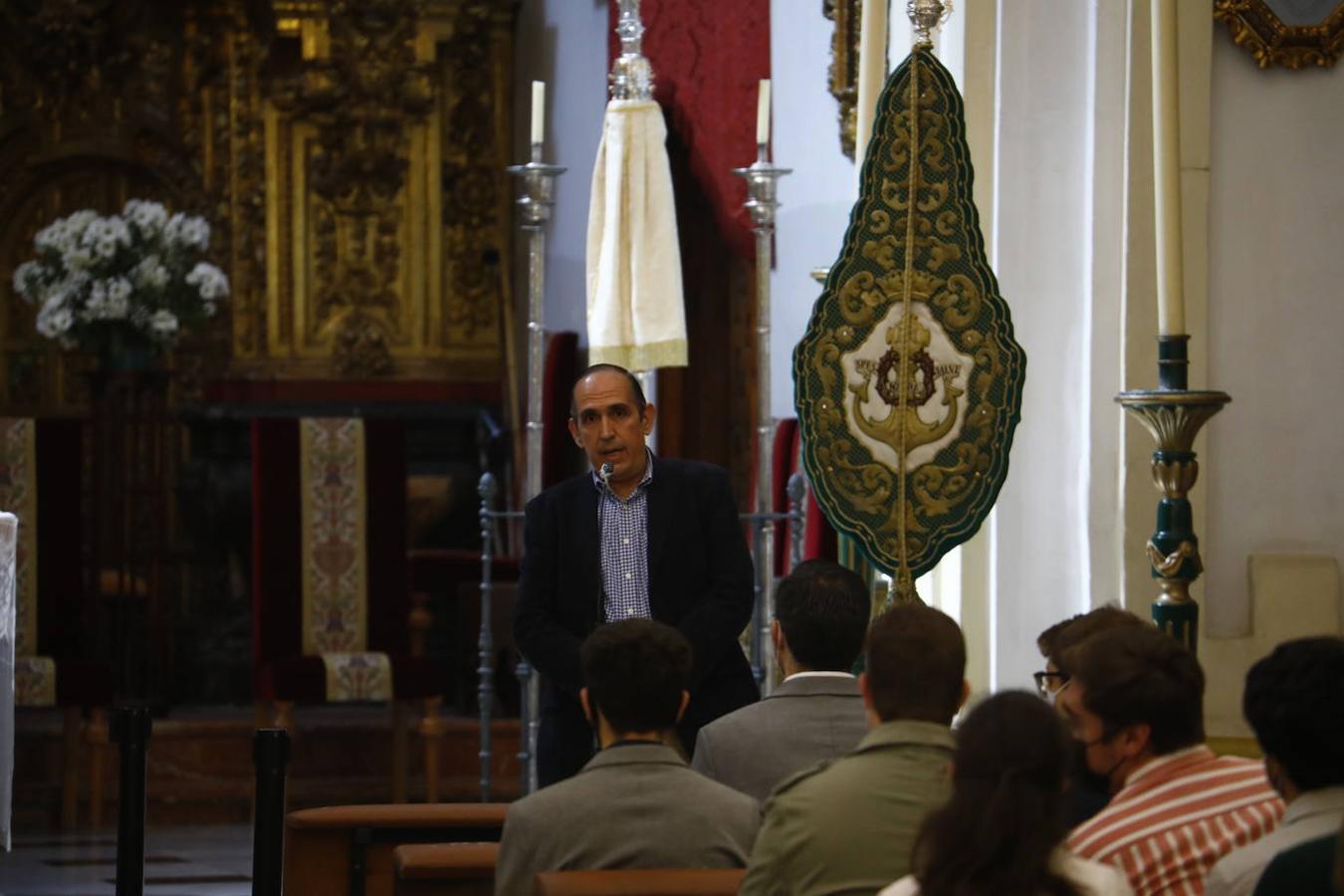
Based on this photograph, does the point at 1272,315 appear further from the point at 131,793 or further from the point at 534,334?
the point at 131,793

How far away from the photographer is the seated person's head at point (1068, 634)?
3.32m

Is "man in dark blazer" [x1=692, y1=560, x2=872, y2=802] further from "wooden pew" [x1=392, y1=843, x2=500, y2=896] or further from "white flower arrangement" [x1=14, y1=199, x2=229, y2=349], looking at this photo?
→ "white flower arrangement" [x1=14, y1=199, x2=229, y2=349]

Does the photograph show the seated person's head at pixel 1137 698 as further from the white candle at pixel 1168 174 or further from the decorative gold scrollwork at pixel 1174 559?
the white candle at pixel 1168 174

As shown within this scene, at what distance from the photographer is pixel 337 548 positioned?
838cm

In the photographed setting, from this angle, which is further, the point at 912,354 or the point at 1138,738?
the point at 912,354

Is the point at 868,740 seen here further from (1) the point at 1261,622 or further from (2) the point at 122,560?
(2) the point at 122,560

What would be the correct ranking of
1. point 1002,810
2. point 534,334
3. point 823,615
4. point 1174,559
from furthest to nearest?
point 534,334 → point 1174,559 → point 823,615 → point 1002,810

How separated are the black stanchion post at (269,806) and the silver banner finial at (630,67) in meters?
2.73

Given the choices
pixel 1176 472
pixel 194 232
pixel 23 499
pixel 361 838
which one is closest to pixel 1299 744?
pixel 1176 472

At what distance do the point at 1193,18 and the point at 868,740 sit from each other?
2.47 m

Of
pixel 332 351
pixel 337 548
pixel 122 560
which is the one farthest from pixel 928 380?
pixel 332 351

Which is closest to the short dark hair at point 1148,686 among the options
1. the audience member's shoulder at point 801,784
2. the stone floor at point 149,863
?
the audience member's shoulder at point 801,784

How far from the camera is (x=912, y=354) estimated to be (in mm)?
4355

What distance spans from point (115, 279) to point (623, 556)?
5390mm
